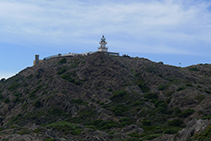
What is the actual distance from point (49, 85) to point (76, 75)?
8.63 meters

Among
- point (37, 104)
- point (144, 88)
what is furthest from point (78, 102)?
point (144, 88)

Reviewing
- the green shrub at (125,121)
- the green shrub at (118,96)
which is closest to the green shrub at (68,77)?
the green shrub at (118,96)

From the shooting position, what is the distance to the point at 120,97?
75688 mm

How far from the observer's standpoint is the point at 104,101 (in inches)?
2945

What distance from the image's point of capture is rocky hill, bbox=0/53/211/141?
53.2 m

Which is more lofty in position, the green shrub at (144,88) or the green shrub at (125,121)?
the green shrub at (144,88)

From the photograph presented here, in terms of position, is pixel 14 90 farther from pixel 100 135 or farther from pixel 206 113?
pixel 206 113

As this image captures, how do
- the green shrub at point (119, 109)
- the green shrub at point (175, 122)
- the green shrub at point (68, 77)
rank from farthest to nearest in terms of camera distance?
the green shrub at point (68, 77)
the green shrub at point (119, 109)
the green shrub at point (175, 122)

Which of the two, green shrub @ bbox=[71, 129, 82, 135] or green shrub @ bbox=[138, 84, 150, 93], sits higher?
green shrub @ bbox=[138, 84, 150, 93]

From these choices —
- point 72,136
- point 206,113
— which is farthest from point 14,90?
point 206,113

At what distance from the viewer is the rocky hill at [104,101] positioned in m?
53.2

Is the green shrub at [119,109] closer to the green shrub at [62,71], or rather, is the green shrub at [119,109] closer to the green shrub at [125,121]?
the green shrub at [125,121]

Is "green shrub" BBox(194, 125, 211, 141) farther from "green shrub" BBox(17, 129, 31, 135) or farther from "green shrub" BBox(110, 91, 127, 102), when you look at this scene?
"green shrub" BBox(110, 91, 127, 102)

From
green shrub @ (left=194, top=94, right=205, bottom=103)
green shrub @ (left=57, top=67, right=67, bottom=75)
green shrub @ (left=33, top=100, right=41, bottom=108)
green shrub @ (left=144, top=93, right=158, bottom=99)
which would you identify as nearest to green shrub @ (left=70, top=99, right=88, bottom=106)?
green shrub @ (left=33, top=100, right=41, bottom=108)
